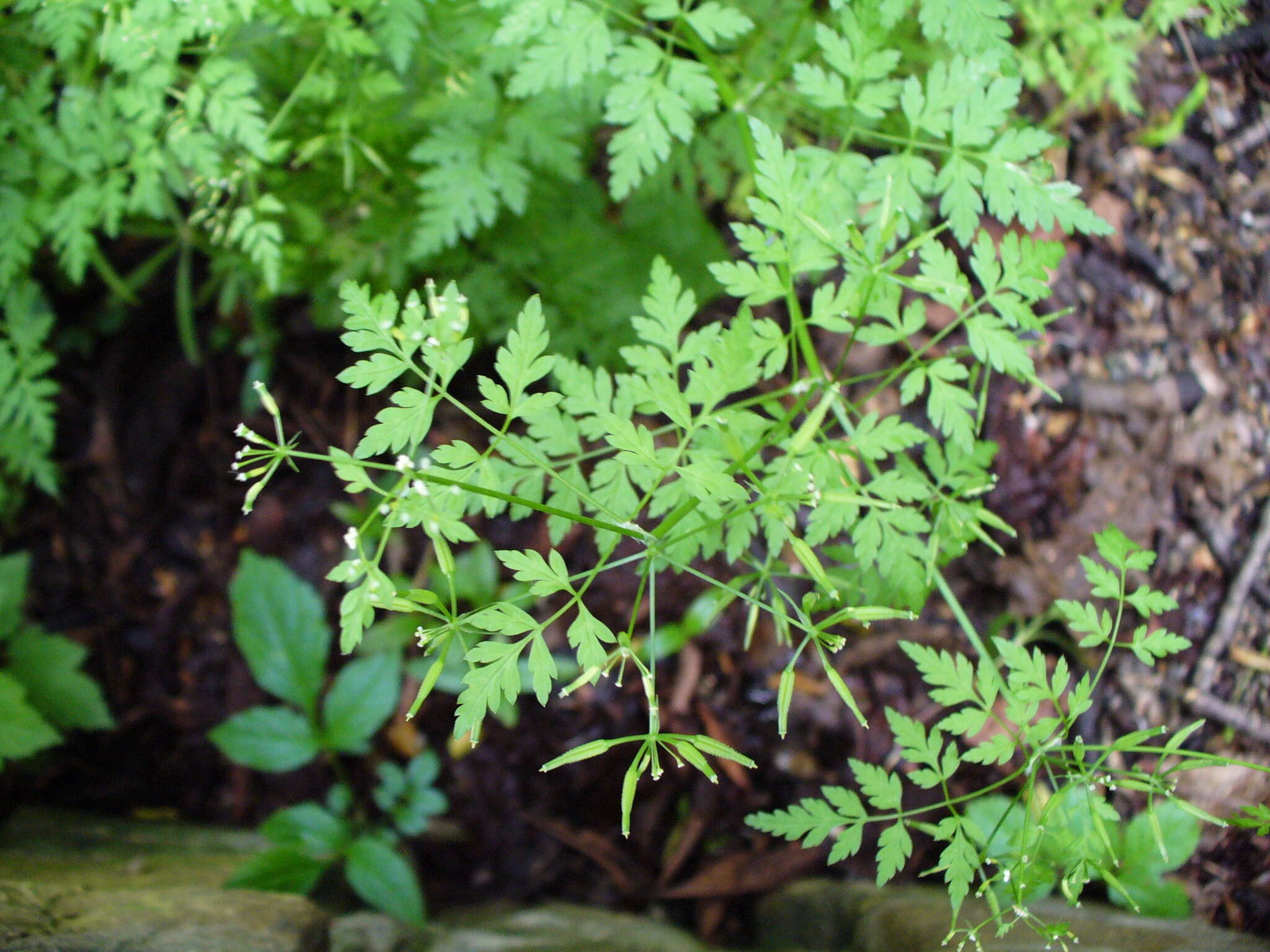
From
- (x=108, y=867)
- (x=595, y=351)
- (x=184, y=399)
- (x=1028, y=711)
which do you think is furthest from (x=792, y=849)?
(x=184, y=399)

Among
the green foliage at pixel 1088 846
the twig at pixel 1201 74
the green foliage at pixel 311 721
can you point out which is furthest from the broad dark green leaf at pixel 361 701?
the twig at pixel 1201 74

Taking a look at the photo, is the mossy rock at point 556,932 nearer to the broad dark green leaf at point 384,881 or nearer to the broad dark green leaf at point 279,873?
the broad dark green leaf at point 384,881

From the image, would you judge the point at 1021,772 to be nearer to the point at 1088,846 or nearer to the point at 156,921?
the point at 1088,846

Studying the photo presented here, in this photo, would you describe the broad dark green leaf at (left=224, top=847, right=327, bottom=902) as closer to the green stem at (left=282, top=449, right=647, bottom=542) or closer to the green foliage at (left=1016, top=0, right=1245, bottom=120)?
the green stem at (left=282, top=449, right=647, bottom=542)

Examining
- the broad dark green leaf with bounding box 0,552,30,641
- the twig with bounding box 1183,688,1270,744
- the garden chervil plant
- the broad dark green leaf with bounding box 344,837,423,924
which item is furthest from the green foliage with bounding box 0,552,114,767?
the twig with bounding box 1183,688,1270,744

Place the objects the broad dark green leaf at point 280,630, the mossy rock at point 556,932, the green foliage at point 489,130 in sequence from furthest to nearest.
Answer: the broad dark green leaf at point 280,630 → the mossy rock at point 556,932 → the green foliage at point 489,130

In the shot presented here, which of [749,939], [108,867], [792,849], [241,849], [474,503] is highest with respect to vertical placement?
[474,503]

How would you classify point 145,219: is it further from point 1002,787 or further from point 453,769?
point 1002,787
